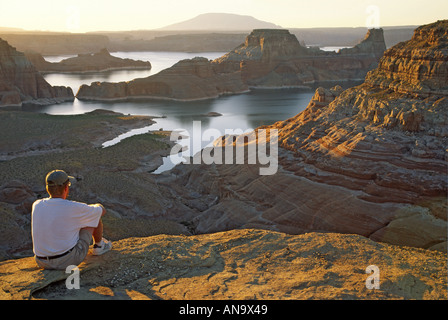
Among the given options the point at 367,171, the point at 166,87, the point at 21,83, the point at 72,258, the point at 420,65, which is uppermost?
the point at 420,65

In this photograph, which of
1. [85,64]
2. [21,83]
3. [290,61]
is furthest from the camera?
[85,64]

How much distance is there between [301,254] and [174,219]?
12613mm

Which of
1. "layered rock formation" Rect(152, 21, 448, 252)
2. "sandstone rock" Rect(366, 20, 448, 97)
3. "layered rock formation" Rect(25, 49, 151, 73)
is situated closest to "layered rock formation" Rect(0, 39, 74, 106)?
"layered rock formation" Rect(25, 49, 151, 73)

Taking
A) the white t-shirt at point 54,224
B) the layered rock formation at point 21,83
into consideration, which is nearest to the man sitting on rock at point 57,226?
the white t-shirt at point 54,224

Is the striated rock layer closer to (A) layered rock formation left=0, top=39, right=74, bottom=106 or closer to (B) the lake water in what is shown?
(B) the lake water

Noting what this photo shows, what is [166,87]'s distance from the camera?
240 ft

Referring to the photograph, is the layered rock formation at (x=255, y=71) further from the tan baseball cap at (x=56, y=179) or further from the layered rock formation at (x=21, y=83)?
the tan baseball cap at (x=56, y=179)

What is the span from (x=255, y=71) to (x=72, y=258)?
3409 inches

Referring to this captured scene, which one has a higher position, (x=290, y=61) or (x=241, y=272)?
(x=290, y=61)

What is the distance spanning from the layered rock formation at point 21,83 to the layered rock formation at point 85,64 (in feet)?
133

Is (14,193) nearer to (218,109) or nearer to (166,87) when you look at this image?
(218,109)

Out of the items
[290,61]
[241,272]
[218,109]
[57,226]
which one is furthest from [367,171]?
[290,61]
